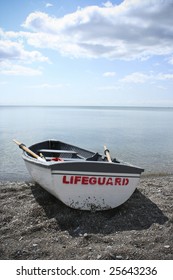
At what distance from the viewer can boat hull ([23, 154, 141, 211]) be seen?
6.26 m

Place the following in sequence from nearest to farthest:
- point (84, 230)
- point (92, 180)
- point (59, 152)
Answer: point (84, 230) < point (92, 180) < point (59, 152)

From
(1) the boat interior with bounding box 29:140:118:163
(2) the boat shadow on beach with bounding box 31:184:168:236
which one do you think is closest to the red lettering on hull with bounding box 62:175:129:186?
(2) the boat shadow on beach with bounding box 31:184:168:236

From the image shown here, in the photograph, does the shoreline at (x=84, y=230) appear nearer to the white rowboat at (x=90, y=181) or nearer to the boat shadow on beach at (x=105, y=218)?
the boat shadow on beach at (x=105, y=218)

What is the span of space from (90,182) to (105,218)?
0.91 meters

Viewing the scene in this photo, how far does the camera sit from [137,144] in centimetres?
2211

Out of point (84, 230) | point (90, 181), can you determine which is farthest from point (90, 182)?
point (84, 230)

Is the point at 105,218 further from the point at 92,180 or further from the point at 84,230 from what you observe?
the point at 92,180

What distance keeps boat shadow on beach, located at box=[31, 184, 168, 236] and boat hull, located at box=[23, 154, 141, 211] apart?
0.21 m

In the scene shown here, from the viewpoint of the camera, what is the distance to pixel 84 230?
235 inches

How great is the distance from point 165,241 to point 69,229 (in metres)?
1.97

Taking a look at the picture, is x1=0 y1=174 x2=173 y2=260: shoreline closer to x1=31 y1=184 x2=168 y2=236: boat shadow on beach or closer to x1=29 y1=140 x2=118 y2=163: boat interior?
x1=31 y1=184 x2=168 y2=236: boat shadow on beach

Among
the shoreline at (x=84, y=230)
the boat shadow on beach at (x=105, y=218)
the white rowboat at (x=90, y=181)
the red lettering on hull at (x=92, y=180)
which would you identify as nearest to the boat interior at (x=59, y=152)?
the shoreline at (x=84, y=230)

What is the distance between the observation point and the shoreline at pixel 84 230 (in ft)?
16.3
